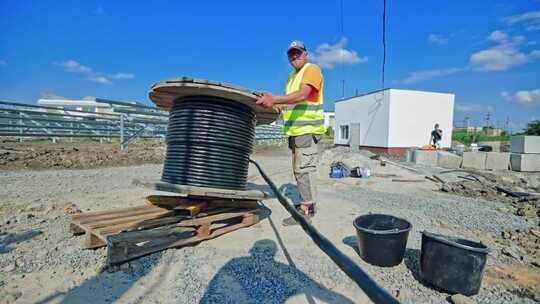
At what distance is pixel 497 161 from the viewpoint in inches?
495

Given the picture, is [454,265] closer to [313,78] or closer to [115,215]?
[313,78]

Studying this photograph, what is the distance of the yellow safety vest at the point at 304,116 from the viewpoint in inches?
139

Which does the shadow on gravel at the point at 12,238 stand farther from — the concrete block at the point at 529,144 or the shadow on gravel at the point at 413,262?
the concrete block at the point at 529,144

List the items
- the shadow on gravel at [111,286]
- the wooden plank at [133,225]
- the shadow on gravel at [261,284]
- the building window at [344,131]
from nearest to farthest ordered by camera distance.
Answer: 1. the shadow on gravel at [111,286]
2. the shadow on gravel at [261,284]
3. the wooden plank at [133,225]
4. the building window at [344,131]

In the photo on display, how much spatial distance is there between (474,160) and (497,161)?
912 millimetres

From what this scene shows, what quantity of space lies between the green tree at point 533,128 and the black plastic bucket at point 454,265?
43.5m

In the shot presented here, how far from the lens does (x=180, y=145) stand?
3.27 meters

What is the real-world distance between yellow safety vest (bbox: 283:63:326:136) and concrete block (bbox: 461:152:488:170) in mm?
12396

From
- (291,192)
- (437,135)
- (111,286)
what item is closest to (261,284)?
(111,286)

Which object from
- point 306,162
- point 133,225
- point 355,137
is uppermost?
point 355,137

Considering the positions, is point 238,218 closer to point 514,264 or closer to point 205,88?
point 205,88

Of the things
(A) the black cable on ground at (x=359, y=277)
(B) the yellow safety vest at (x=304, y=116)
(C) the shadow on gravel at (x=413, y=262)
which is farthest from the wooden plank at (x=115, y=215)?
(C) the shadow on gravel at (x=413, y=262)

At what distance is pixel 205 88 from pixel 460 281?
2.82 metres

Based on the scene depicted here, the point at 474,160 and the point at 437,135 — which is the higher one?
the point at 437,135
